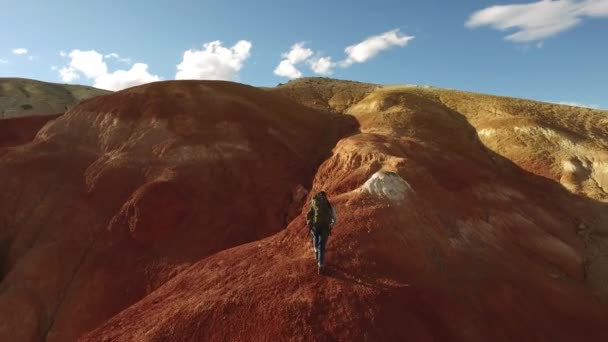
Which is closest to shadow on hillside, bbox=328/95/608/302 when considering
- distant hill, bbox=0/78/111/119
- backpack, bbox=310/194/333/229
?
backpack, bbox=310/194/333/229

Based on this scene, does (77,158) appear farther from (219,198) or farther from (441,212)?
(441,212)

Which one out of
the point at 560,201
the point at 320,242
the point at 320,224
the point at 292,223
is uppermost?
the point at 320,224

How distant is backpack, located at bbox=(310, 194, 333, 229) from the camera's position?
13391 mm

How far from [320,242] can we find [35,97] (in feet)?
281

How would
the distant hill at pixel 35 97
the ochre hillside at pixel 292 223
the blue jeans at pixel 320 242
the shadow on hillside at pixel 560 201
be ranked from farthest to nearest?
the distant hill at pixel 35 97 < the shadow on hillside at pixel 560 201 < the blue jeans at pixel 320 242 < the ochre hillside at pixel 292 223

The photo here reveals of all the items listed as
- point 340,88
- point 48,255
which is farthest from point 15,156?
point 340,88

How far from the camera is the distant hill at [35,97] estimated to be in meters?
75.1

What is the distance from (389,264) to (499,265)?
4.72 metres

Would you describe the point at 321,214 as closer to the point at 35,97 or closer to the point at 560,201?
the point at 560,201

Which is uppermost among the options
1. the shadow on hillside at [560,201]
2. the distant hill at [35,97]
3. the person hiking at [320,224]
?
the distant hill at [35,97]

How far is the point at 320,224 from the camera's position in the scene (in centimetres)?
1337

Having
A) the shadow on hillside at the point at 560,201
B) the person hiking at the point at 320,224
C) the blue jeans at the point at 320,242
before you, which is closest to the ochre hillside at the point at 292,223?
the shadow on hillside at the point at 560,201

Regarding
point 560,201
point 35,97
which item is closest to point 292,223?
point 560,201

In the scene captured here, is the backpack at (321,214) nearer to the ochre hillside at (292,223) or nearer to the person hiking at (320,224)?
the person hiking at (320,224)
